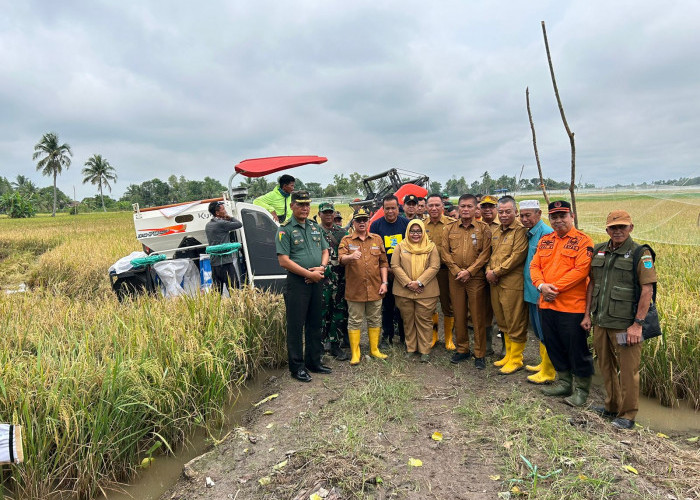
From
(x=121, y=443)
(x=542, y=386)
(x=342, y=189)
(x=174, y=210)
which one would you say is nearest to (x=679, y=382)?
(x=542, y=386)

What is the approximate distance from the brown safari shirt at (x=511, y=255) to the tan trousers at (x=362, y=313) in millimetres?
1328

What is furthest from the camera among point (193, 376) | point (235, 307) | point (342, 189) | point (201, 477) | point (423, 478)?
point (342, 189)

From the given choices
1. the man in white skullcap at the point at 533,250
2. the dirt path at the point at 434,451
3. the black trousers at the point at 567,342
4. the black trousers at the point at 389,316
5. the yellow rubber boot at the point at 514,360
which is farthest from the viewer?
the black trousers at the point at 389,316

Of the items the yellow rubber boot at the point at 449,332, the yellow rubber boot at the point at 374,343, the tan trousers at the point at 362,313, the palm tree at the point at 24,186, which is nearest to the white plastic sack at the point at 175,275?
the tan trousers at the point at 362,313

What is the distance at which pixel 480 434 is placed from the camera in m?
2.89

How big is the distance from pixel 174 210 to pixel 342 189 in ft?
186

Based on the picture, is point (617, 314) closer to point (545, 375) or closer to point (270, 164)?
point (545, 375)

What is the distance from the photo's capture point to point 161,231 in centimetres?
586

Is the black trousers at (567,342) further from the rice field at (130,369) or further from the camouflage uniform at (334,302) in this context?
the camouflage uniform at (334,302)

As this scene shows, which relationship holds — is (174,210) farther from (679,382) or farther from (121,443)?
(679,382)

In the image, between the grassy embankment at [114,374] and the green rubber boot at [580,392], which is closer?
the grassy embankment at [114,374]

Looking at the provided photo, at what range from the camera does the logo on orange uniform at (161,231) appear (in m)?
5.83

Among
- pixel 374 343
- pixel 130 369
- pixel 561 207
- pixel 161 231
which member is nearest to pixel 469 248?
pixel 561 207

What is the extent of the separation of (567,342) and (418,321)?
157 centimetres
